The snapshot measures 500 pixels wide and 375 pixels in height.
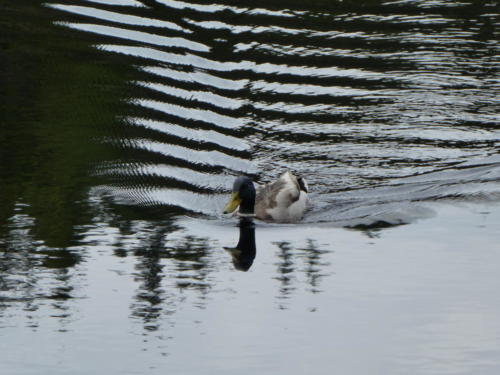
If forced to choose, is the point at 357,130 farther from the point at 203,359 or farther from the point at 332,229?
the point at 203,359

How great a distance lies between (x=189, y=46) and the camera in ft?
64.2

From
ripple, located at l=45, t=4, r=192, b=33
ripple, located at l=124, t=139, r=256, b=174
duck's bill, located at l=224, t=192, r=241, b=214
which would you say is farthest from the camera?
ripple, located at l=45, t=4, r=192, b=33

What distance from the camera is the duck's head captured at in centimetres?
1355

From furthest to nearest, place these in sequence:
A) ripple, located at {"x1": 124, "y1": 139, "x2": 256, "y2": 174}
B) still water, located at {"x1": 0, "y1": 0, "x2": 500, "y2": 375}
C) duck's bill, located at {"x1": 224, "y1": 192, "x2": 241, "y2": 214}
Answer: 1. ripple, located at {"x1": 124, "y1": 139, "x2": 256, "y2": 174}
2. duck's bill, located at {"x1": 224, "y1": 192, "x2": 241, "y2": 214}
3. still water, located at {"x1": 0, "y1": 0, "x2": 500, "y2": 375}

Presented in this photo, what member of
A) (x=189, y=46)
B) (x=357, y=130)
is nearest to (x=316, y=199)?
(x=357, y=130)

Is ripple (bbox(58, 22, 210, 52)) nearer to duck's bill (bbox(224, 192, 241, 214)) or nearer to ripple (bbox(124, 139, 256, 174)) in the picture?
ripple (bbox(124, 139, 256, 174))

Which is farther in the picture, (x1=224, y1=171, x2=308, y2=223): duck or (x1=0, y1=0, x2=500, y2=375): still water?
(x1=224, y1=171, x2=308, y2=223): duck

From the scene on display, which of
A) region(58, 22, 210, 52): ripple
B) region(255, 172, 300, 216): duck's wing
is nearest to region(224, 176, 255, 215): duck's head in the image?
region(255, 172, 300, 216): duck's wing

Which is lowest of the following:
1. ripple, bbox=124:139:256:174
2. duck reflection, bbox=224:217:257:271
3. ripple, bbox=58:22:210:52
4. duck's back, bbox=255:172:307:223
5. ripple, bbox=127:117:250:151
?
duck reflection, bbox=224:217:257:271

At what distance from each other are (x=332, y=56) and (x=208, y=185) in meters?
5.13

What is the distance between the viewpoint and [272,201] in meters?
13.7

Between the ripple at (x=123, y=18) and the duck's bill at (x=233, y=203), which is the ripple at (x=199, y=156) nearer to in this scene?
the duck's bill at (x=233, y=203)

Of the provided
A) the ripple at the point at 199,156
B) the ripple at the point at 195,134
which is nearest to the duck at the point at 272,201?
the ripple at the point at 199,156

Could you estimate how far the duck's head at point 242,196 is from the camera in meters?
13.5
